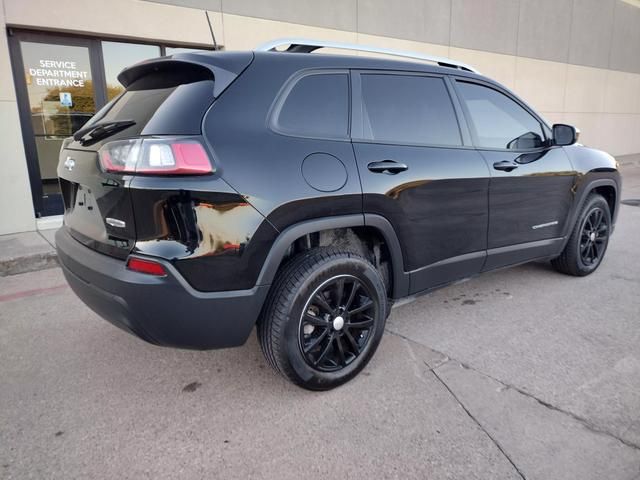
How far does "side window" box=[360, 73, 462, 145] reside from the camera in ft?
9.55

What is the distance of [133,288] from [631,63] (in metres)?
20.8

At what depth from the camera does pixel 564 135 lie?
398 cm

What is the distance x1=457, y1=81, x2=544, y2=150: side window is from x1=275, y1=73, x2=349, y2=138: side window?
114 cm

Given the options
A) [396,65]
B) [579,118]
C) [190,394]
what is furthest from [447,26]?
[190,394]

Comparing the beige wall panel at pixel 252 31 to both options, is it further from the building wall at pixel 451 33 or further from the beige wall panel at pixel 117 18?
the beige wall panel at pixel 117 18

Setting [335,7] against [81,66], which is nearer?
[81,66]

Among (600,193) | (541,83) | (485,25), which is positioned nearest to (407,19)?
(485,25)

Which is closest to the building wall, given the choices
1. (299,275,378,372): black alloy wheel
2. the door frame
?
the door frame

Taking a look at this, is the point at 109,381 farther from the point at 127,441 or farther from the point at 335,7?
the point at 335,7

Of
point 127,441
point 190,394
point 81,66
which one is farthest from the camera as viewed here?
point 81,66

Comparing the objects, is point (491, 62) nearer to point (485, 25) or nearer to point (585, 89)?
point (485, 25)

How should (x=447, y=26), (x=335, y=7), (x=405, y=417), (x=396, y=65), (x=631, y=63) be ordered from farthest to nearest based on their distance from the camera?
(x=631, y=63), (x=447, y=26), (x=335, y=7), (x=396, y=65), (x=405, y=417)

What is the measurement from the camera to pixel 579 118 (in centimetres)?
1530

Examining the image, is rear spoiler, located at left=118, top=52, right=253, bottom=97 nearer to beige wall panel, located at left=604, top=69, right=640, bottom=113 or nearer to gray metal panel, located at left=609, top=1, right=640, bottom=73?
beige wall panel, located at left=604, top=69, right=640, bottom=113
